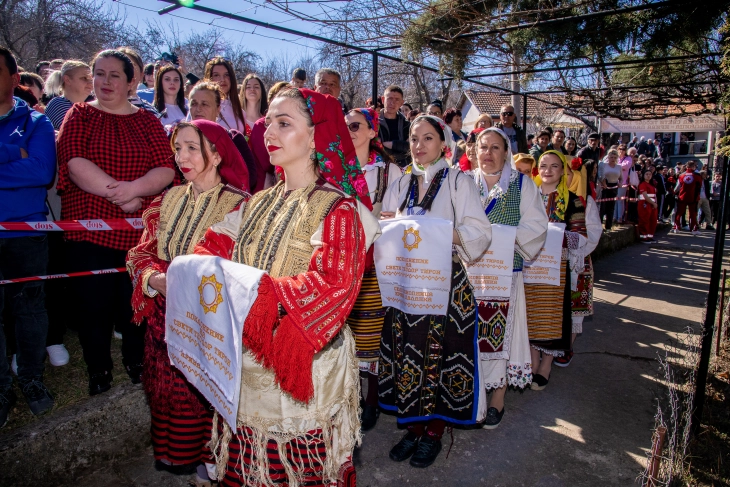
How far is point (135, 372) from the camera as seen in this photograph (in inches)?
134

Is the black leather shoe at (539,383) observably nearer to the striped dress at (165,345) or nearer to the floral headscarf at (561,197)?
the floral headscarf at (561,197)

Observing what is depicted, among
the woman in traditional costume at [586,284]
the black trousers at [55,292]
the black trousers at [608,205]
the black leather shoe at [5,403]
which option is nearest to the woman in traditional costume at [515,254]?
the woman in traditional costume at [586,284]

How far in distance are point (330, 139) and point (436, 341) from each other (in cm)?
175

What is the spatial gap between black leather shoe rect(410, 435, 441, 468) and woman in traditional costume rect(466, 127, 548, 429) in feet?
2.07

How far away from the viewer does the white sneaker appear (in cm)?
369

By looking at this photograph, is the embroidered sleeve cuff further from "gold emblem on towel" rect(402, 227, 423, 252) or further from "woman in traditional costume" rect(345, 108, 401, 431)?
"woman in traditional costume" rect(345, 108, 401, 431)

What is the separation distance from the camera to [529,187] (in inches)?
149

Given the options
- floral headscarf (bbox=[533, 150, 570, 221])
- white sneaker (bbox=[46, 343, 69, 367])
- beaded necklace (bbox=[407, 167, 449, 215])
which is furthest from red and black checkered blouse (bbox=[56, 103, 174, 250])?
floral headscarf (bbox=[533, 150, 570, 221])

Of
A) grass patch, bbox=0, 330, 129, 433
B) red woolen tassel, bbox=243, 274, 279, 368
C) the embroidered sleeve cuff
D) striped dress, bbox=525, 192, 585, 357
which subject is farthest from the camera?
striped dress, bbox=525, 192, 585, 357

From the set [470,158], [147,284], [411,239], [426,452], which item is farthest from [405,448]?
[470,158]

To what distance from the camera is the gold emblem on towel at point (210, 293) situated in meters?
1.66

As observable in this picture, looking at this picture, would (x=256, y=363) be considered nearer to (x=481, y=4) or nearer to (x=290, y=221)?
(x=290, y=221)

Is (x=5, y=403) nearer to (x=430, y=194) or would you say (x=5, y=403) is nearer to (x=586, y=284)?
(x=430, y=194)

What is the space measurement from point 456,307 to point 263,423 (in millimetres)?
1702
